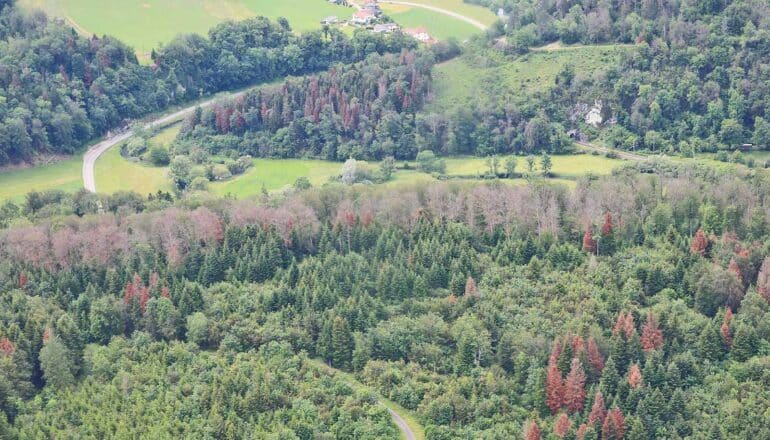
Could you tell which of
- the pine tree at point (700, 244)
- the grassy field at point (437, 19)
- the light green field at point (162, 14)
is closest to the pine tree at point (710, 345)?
the pine tree at point (700, 244)

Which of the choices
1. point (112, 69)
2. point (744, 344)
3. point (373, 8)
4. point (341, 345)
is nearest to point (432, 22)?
point (373, 8)

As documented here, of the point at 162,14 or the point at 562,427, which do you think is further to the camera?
the point at 162,14

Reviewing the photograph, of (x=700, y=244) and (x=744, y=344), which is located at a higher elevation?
(x=700, y=244)

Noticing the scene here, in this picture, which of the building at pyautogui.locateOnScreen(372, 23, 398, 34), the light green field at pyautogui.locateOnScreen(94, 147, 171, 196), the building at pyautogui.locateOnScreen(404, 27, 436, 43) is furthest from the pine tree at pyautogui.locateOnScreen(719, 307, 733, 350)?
the building at pyautogui.locateOnScreen(372, 23, 398, 34)

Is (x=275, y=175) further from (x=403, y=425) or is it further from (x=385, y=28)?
(x=403, y=425)

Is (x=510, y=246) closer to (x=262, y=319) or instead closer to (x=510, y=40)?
(x=262, y=319)

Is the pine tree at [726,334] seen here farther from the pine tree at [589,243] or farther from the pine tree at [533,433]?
the pine tree at [533,433]
